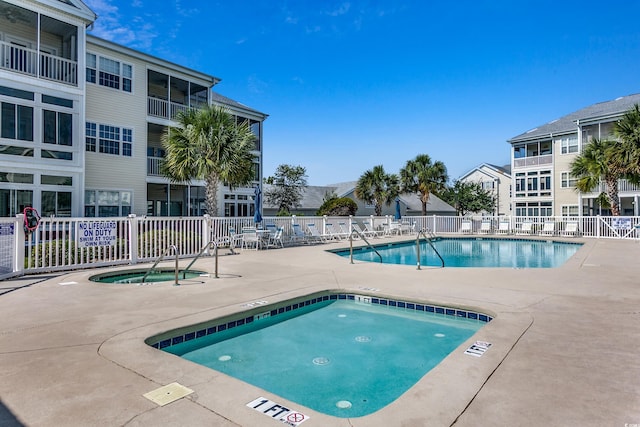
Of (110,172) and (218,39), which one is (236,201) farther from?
(218,39)

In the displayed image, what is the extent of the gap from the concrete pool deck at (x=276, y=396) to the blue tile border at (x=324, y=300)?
12cm

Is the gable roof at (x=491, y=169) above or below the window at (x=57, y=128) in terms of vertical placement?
above

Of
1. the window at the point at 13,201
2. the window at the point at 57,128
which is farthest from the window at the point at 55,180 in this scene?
the window at the point at 57,128

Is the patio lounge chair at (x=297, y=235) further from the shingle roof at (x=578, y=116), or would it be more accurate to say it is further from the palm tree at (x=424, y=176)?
the shingle roof at (x=578, y=116)

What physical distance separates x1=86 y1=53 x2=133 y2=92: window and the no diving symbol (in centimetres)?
1876

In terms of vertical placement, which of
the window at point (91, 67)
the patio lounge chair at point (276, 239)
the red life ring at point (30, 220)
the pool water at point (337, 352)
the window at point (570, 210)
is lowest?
the pool water at point (337, 352)

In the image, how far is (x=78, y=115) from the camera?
15328 millimetres

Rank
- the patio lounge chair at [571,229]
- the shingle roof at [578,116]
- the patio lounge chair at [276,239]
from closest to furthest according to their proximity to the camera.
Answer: the patio lounge chair at [276,239]
the patio lounge chair at [571,229]
the shingle roof at [578,116]

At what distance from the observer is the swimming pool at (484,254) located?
12.7 m

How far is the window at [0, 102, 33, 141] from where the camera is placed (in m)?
13.5

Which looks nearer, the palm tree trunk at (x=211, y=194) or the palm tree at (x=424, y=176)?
the palm tree trunk at (x=211, y=194)

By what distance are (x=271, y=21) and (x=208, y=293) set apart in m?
17.5

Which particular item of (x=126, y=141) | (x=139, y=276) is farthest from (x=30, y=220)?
(x=126, y=141)

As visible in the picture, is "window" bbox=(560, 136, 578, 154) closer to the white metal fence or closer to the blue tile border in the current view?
the white metal fence
